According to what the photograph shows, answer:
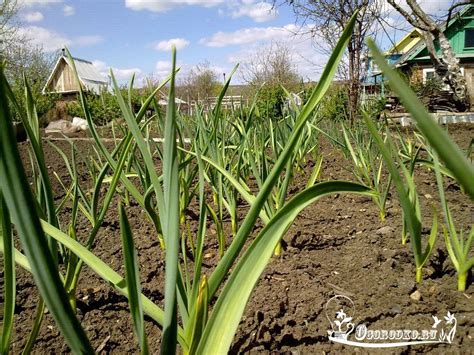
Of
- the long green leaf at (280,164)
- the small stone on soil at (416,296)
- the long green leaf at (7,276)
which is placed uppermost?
the long green leaf at (280,164)

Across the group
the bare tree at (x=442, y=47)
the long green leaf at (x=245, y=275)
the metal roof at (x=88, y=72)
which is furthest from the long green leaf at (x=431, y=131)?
the metal roof at (x=88, y=72)

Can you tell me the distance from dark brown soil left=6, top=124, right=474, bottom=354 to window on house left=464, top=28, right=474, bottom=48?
19.0 metres

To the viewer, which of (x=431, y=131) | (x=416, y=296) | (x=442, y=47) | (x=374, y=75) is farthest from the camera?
(x=442, y=47)

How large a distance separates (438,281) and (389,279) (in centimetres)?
12

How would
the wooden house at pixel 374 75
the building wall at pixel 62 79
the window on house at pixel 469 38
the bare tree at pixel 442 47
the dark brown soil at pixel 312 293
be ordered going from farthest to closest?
1. the building wall at pixel 62 79
2. the window on house at pixel 469 38
3. the bare tree at pixel 442 47
4. the wooden house at pixel 374 75
5. the dark brown soil at pixel 312 293

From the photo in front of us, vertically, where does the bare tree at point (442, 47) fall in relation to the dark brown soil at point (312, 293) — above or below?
above

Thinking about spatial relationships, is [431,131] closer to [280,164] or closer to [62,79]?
[280,164]

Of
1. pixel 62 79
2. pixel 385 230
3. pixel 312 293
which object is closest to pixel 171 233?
→ pixel 312 293

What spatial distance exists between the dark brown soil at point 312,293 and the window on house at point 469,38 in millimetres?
18961

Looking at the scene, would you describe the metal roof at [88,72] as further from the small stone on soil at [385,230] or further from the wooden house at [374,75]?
the small stone on soil at [385,230]

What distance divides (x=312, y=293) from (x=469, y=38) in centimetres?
1994

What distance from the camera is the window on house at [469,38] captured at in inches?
653

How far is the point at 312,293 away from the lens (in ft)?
3.02

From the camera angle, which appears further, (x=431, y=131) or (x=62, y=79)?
(x=62, y=79)
